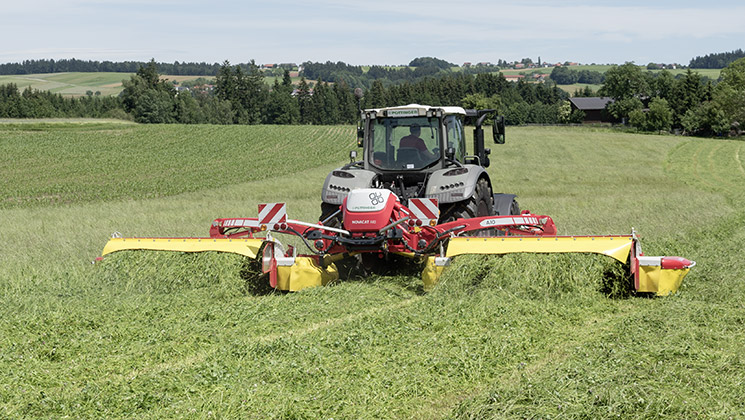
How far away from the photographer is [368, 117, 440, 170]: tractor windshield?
9703 millimetres

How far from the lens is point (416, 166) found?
9727 millimetres

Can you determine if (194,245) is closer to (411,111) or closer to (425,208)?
(425,208)

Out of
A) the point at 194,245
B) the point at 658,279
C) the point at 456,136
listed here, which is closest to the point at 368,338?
the point at 194,245

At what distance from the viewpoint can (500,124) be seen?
1016 cm

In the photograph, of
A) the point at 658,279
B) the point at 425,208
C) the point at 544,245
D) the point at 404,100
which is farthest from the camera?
the point at 404,100

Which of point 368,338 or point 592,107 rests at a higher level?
point 592,107

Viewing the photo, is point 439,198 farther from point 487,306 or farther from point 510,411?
point 510,411

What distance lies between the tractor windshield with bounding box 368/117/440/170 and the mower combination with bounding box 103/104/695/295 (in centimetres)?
1

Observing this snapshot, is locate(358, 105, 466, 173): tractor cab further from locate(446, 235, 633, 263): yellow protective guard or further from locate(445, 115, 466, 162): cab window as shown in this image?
locate(446, 235, 633, 263): yellow protective guard

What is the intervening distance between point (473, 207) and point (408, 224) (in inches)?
45.6

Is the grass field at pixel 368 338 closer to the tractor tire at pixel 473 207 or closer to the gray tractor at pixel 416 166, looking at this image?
the tractor tire at pixel 473 207

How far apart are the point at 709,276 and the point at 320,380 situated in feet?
19.2

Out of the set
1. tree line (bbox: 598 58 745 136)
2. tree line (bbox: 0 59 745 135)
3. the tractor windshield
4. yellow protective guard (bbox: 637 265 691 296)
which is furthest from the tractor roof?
tree line (bbox: 598 58 745 136)

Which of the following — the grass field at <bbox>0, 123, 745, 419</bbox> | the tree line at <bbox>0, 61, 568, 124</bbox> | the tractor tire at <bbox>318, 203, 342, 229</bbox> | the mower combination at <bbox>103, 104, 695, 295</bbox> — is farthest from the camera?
the tree line at <bbox>0, 61, 568, 124</bbox>
